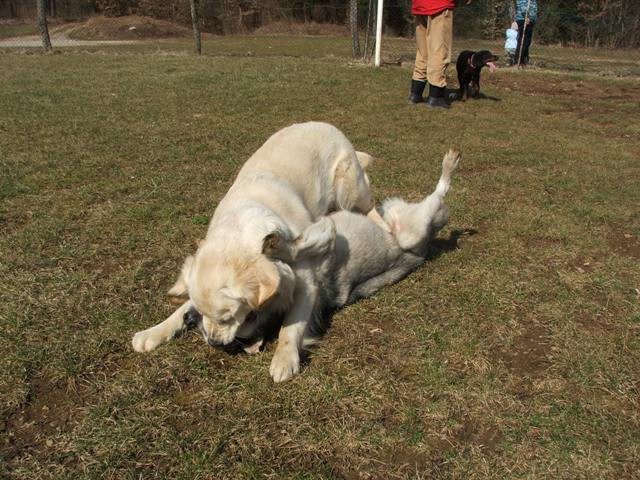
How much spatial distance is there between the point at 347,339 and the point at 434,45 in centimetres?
734

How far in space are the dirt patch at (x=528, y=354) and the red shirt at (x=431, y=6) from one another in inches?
273

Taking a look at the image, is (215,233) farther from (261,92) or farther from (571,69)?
(571,69)

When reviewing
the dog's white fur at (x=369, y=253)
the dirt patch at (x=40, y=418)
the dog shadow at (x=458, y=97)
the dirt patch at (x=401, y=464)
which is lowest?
the dirt patch at (x=401, y=464)

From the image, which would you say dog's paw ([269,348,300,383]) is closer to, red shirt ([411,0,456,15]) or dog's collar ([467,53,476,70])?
red shirt ([411,0,456,15])

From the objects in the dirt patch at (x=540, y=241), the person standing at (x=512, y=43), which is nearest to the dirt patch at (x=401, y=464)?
the dirt patch at (x=540, y=241)

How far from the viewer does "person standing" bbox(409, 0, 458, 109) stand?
27.9 ft

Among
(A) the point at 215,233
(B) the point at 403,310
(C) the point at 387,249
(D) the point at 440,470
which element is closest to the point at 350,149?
(C) the point at 387,249

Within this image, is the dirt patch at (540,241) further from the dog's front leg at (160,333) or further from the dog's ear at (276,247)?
the dog's front leg at (160,333)

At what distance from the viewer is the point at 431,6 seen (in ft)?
27.8

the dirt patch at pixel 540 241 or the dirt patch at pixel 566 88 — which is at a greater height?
the dirt patch at pixel 566 88

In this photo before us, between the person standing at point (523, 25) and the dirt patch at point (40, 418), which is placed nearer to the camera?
the dirt patch at point (40, 418)

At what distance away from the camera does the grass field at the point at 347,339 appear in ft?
7.51

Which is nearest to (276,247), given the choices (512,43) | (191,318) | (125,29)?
(191,318)

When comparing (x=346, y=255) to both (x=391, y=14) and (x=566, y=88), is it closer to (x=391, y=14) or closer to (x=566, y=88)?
(x=566, y=88)
